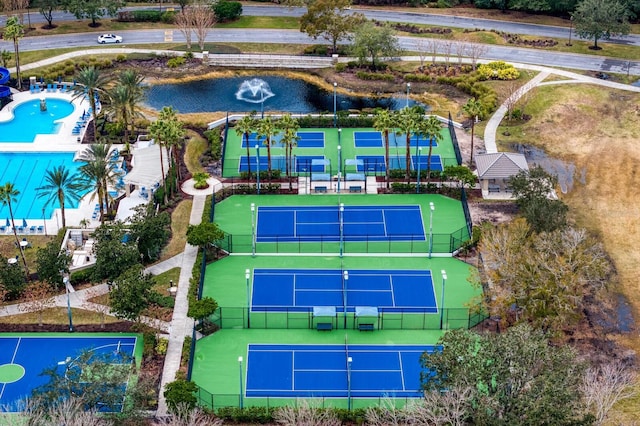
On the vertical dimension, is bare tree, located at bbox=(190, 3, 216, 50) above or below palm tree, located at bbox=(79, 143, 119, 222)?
above

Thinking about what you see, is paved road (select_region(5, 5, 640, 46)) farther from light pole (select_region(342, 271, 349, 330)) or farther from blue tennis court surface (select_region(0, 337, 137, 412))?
blue tennis court surface (select_region(0, 337, 137, 412))

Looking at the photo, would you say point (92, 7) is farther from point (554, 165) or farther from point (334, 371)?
point (334, 371)

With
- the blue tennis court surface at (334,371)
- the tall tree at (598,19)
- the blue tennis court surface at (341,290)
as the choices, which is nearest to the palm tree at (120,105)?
the blue tennis court surface at (341,290)

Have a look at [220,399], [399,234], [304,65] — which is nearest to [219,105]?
[304,65]

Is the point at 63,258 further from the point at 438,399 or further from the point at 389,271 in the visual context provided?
the point at 438,399

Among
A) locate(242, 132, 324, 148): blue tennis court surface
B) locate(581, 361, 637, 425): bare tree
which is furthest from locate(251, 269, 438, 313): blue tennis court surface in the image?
locate(242, 132, 324, 148): blue tennis court surface
